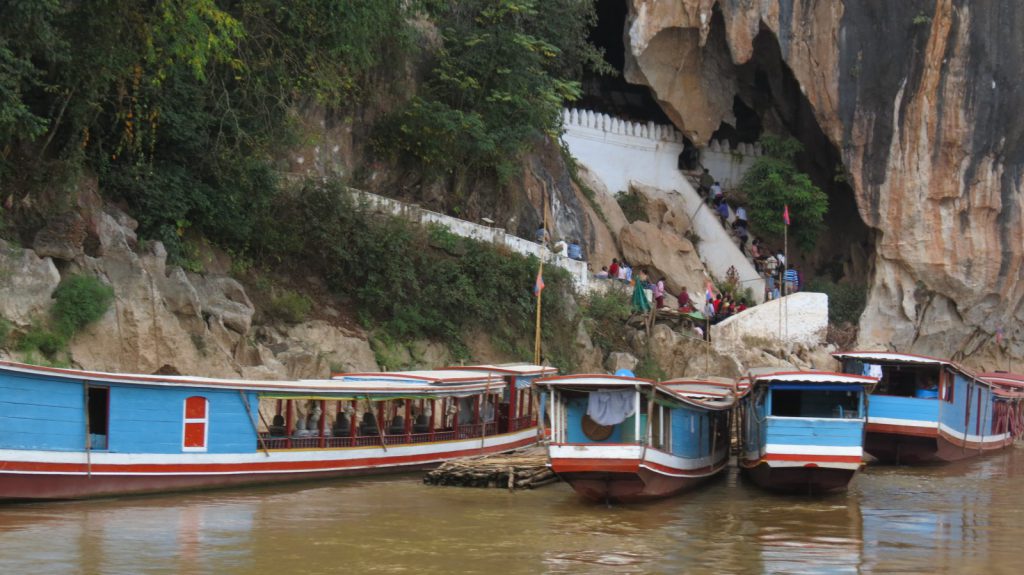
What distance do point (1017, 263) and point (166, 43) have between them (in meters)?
22.8

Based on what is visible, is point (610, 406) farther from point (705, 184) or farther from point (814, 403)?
point (705, 184)

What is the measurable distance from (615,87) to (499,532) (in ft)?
80.7

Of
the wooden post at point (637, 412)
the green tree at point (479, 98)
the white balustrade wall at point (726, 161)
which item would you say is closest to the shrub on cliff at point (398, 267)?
the green tree at point (479, 98)

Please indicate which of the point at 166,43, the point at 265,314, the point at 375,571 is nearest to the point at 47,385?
the point at 375,571

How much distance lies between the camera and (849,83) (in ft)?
96.5

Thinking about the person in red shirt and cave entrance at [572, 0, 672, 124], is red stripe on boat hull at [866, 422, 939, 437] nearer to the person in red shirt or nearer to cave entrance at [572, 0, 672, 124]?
the person in red shirt

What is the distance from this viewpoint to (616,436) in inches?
593

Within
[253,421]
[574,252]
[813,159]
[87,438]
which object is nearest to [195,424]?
[253,421]

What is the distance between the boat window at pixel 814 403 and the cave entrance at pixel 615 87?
1838 cm

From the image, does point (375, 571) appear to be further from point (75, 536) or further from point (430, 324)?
point (430, 324)

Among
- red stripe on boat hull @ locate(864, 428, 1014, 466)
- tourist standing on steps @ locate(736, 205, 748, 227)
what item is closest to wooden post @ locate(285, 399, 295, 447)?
red stripe on boat hull @ locate(864, 428, 1014, 466)

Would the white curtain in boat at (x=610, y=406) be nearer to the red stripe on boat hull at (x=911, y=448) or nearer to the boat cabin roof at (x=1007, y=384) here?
the red stripe on boat hull at (x=911, y=448)

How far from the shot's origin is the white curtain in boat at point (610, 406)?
14688 mm

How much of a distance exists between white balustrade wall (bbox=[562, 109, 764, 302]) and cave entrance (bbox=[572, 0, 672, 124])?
5.23 ft
